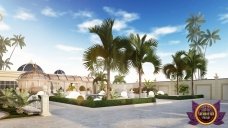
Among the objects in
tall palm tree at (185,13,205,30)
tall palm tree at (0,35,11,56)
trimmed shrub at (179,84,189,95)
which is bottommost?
trimmed shrub at (179,84,189,95)

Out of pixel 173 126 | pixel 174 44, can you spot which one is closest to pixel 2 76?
pixel 174 44

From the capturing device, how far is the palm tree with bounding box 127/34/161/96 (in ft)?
69.2

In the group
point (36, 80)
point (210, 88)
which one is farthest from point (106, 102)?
point (36, 80)

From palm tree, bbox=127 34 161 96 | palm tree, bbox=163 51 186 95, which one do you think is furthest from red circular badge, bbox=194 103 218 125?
palm tree, bbox=163 51 186 95

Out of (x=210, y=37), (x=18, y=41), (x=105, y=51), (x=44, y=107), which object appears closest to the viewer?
(x=44, y=107)

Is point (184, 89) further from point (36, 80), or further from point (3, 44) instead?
point (3, 44)

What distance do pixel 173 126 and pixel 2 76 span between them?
139 feet

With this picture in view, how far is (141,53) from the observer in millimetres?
21188

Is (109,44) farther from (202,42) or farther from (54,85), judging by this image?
(202,42)

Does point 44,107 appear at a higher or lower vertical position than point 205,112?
lower

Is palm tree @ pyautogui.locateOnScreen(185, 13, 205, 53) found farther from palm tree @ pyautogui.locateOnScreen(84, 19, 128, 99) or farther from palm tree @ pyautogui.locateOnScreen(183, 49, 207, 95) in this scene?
palm tree @ pyautogui.locateOnScreen(84, 19, 128, 99)

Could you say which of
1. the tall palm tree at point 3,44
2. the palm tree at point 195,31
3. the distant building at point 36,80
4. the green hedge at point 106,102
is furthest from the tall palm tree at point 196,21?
the tall palm tree at point 3,44

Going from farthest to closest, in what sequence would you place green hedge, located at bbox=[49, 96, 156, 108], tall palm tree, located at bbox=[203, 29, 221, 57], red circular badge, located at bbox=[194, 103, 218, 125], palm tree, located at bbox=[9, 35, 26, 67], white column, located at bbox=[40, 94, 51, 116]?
palm tree, located at bbox=[9, 35, 26, 67] < tall palm tree, located at bbox=[203, 29, 221, 57] < green hedge, located at bbox=[49, 96, 156, 108] < white column, located at bbox=[40, 94, 51, 116] < red circular badge, located at bbox=[194, 103, 218, 125]

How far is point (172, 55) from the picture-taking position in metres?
30.5
